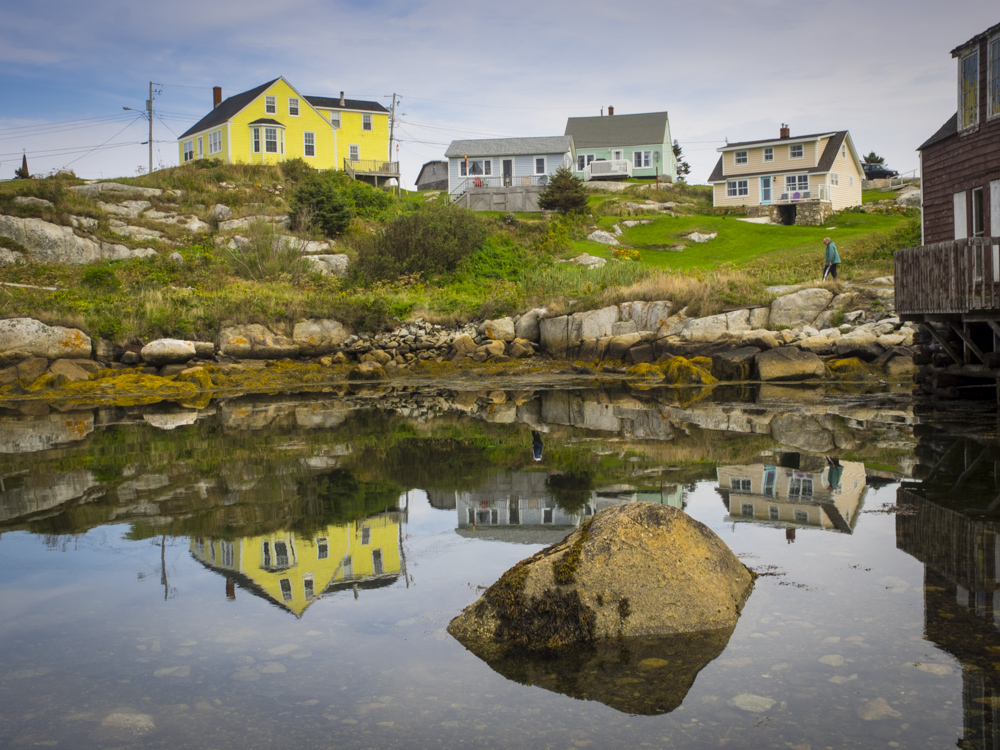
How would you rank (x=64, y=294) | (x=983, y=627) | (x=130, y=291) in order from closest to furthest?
(x=983, y=627), (x=64, y=294), (x=130, y=291)

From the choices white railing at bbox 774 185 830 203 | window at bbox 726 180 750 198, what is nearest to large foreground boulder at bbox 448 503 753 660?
white railing at bbox 774 185 830 203

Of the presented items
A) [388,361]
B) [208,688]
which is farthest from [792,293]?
[208,688]

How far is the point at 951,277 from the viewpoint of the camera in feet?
52.5

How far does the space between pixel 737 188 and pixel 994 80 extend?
1436 inches

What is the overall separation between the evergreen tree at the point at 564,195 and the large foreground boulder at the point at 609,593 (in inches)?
1662

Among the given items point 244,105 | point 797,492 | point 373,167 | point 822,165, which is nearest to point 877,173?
point 822,165

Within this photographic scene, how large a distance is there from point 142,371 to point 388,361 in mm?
8184

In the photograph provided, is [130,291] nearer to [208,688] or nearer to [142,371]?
[142,371]

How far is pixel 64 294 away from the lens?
2936 centimetres

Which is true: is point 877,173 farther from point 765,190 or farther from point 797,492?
point 797,492

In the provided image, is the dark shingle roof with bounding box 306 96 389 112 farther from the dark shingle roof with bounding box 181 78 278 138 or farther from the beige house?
the beige house

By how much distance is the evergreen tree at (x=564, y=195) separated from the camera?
46.8m

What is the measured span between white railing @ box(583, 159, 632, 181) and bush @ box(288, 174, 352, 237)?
3021cm

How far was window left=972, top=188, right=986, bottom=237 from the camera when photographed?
21141mm
